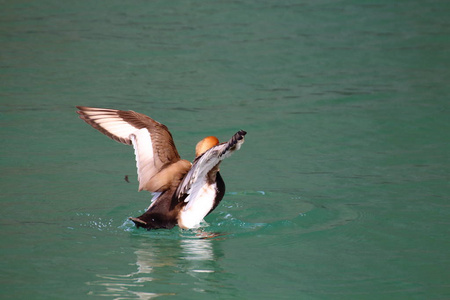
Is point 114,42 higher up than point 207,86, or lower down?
higher up

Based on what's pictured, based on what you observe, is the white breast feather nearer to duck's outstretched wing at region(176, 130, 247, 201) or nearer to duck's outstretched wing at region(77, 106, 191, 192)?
duck's outstretched wing at region(176, 130, 247, 201)

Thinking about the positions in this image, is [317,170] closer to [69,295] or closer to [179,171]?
[179,171]

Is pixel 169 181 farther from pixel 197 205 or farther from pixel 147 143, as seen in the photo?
pixel 147 143

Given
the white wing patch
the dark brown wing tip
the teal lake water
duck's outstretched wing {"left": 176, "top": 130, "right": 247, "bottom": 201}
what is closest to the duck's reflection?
the teal lake water

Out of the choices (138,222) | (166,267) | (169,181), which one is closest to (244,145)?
(169,181)

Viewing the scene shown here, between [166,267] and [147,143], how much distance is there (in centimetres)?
152

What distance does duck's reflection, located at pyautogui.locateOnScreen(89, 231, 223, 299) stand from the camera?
15.1 ft

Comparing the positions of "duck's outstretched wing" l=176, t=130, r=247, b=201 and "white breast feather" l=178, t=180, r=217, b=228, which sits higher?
"duck's outstretched wing" l=176, t=130, r=247, b=201

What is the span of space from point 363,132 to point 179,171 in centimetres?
330

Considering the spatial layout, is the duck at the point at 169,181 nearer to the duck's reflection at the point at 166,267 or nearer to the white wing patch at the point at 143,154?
the white wing patch at the point at 143,154

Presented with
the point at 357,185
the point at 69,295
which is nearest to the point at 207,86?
the point at 357,185

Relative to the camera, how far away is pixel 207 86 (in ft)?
33.8

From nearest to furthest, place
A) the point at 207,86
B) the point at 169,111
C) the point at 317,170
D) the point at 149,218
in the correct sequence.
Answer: the point at 149,218 < the point at 317,170 < the point at 169,111 < the point at 207,86

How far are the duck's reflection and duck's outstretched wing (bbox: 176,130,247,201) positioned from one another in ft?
1.27
